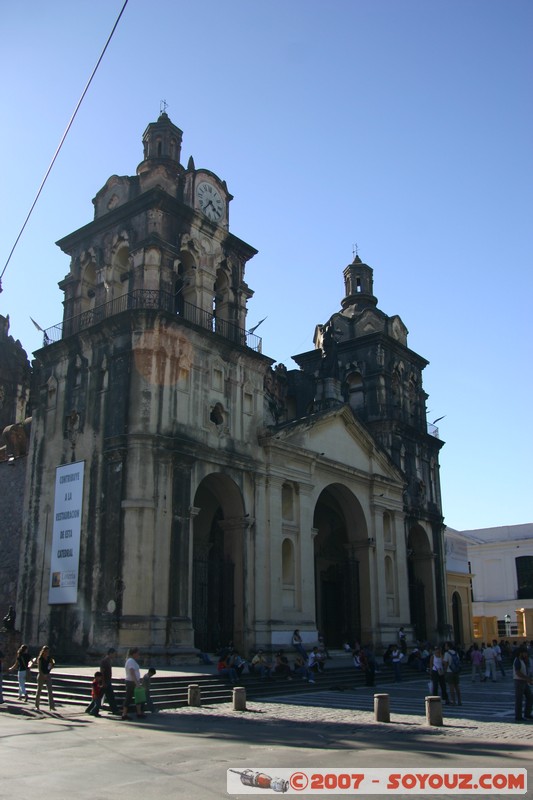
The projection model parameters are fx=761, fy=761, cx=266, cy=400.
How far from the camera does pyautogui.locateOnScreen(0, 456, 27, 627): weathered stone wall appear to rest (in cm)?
2908

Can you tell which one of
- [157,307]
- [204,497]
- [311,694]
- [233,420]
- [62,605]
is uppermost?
[157,307]

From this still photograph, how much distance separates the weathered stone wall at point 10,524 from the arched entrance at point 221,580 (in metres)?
7.13

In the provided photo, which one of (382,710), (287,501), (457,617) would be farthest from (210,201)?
(457,617)

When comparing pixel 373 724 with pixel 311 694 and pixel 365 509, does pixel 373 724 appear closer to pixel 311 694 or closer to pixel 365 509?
pixel 311 694

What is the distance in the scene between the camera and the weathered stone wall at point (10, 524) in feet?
95.4

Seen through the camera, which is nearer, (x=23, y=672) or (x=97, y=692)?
(x=97, y=692)

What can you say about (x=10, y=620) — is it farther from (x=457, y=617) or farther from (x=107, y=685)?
(x=457, y=617)

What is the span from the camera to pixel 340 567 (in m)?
35.2

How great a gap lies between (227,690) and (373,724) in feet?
19.6

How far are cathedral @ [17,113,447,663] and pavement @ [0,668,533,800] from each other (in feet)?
22.5

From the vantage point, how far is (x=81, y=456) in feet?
86.5

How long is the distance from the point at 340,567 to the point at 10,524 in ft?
48.3

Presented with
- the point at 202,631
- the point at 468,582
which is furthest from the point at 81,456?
the point at 468,582

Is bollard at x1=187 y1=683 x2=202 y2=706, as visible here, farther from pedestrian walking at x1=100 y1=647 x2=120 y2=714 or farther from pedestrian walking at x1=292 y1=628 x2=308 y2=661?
pedestrian walking at x1=292 y1=628 x2=308 y2=661
